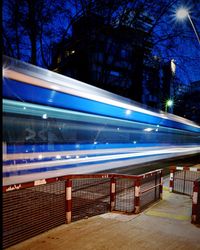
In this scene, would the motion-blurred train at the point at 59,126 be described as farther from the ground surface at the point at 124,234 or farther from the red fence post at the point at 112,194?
the ground surface at the point at 124,234

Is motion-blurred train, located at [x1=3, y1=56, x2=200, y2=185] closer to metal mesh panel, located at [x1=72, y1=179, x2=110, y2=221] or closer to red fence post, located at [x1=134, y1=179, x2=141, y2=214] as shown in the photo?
metal mesh panel, located at [x1=72, y1=179, x2=110, y2=221]

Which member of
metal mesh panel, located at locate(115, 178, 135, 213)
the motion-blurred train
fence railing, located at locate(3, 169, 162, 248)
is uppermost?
the motion-blurred train

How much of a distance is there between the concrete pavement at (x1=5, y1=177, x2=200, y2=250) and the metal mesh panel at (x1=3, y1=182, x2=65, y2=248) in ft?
0.41

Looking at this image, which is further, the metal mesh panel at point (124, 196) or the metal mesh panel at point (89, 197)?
the metal mesh panel at point (124, 196)

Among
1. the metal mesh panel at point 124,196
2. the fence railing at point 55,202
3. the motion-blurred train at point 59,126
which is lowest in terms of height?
the metal mesh panel at point 124,196

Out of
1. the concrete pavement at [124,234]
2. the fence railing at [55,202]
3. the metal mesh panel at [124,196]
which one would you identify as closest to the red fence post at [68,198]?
the fence railing at [55,202]

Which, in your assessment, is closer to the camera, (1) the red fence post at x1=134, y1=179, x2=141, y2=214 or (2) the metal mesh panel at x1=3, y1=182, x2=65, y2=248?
(2) the metal mesh panel at x1=3, y1=182, x2=65, y2=248

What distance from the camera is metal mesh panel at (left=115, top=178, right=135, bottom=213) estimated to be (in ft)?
18.9

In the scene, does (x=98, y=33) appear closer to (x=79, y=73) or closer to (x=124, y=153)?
(x=79, y=73)

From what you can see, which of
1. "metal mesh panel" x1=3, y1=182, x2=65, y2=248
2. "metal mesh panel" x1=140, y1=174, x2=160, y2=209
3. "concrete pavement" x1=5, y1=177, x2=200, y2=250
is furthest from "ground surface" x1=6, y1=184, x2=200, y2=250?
"metal mesh panel" x1=140, y1=174, x2=160, y2=209

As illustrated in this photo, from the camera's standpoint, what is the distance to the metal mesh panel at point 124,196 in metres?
5.76

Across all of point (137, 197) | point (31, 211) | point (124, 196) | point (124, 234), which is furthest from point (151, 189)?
point (31, 211)

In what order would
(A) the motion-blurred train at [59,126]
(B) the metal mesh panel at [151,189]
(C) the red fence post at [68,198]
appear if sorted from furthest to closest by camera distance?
1. (B) the metal mesh panel at [151,189]
2. (A) the motion-blurred train at [59,126]
3. (C) the red fence post at [68,198]

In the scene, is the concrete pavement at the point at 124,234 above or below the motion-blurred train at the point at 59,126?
below
